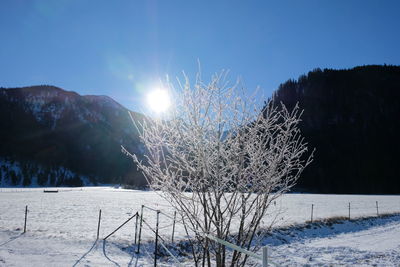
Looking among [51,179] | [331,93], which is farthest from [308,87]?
[51,179]

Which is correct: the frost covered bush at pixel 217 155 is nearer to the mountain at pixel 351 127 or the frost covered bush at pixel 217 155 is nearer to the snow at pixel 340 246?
the snow at pixel 340 246

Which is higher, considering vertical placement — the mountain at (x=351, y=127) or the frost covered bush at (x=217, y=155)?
the mountain at (x=351, y=127)

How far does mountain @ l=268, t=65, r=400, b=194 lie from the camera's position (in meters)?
130

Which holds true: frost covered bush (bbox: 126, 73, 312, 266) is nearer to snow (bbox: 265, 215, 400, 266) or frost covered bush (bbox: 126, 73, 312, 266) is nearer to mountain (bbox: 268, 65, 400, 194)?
snow (bbox: 265, 215, 400, 266)

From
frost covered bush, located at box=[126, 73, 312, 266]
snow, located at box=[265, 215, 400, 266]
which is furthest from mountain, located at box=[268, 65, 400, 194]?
frost covered bush, located at box=[126, 73, 312, 266]

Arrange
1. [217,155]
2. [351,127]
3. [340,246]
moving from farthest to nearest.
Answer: [351,127] < [340,246] < [217,155]

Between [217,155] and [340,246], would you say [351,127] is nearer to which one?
[340,246]

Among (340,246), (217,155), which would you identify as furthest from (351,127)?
(217,155)

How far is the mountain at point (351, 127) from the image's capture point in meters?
130

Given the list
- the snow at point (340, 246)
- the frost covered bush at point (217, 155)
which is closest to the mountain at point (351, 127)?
the snow at point (340, 246)

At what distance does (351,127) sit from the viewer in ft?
530

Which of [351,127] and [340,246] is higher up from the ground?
[351,127]

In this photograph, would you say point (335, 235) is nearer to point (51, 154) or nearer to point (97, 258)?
point (97, 258)

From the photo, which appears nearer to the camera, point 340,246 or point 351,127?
point 340,246
